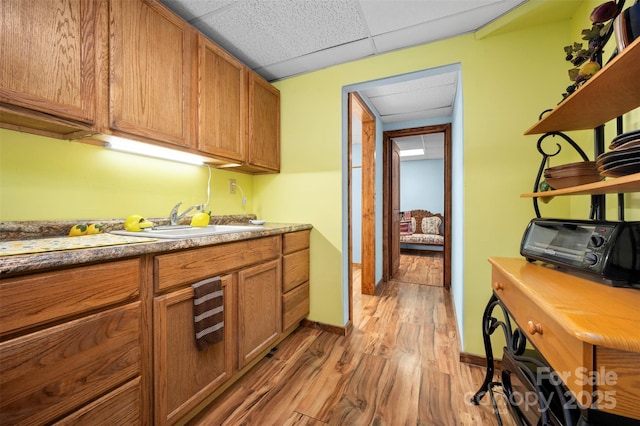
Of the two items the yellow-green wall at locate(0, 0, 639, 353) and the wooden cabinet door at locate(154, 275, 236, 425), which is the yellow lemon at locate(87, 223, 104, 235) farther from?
the wooden cabinet door at locate(154, 275, 236, 425)

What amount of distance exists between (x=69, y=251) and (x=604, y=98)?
1915 millimetres

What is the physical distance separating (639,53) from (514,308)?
86 cm

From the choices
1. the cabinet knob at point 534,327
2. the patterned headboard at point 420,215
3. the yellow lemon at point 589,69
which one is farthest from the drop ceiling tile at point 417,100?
the patterned headboard at point 420,215

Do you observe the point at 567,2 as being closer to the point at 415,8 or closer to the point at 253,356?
the point at 415,8

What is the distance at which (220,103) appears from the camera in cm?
174

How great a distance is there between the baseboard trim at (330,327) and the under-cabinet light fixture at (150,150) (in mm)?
1639

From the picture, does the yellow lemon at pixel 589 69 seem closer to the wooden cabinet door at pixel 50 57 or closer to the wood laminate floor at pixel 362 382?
the wood laminate floor at pixel 362 382

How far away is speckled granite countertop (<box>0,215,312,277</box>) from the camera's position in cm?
69

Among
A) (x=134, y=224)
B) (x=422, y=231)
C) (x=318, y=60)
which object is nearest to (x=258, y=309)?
(x=134, y=224)

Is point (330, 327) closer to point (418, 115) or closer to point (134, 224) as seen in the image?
point (134, 224)

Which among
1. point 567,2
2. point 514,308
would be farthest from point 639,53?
point 567,2

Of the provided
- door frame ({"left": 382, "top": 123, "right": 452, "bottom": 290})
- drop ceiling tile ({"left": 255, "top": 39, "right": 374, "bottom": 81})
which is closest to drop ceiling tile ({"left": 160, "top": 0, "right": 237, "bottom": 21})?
drop ceiling tile ({"left": 255, "top": 39, "right": 374, "bottom": 81})

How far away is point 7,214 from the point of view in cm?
108

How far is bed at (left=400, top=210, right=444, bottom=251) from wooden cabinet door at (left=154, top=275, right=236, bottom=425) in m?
5.10
